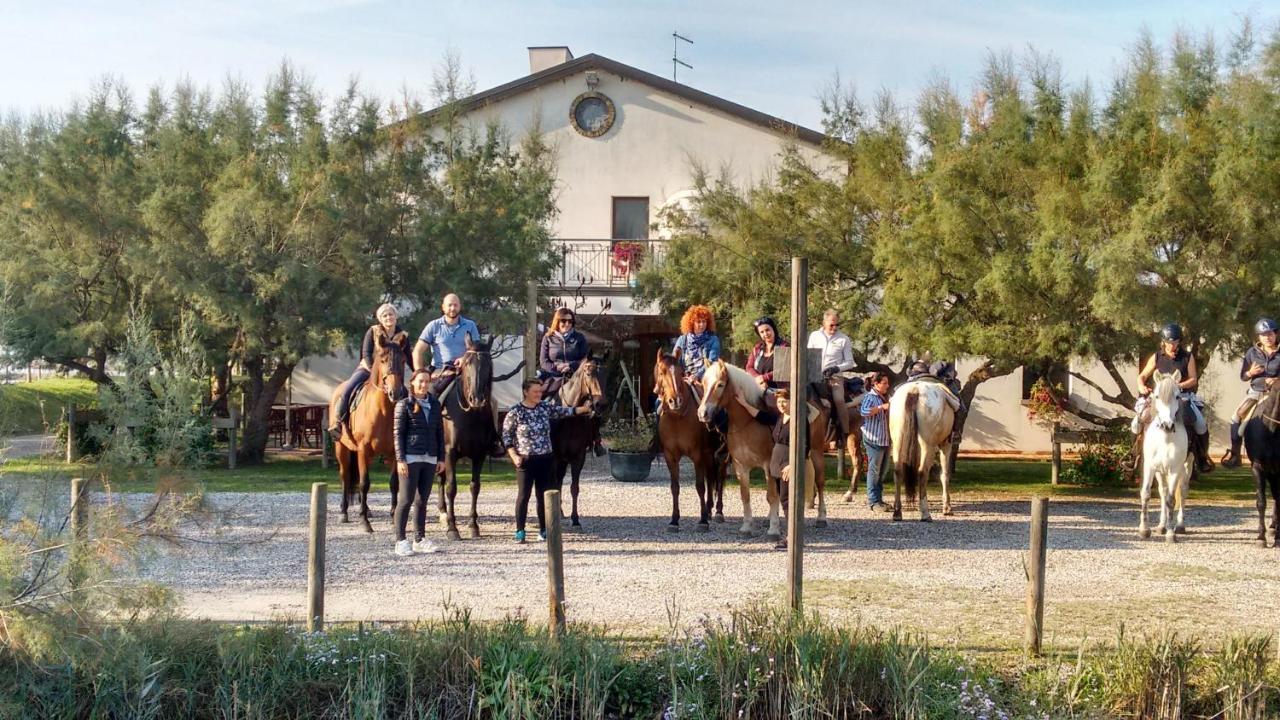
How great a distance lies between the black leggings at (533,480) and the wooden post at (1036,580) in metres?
5.52

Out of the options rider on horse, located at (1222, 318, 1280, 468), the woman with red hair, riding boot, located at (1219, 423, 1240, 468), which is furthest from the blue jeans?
rider on horse, located at (1222, 318, 1280, 468)

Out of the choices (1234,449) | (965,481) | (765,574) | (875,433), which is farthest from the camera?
(965,481)

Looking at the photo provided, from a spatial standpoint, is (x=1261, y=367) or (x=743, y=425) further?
(x=1261, y=367)

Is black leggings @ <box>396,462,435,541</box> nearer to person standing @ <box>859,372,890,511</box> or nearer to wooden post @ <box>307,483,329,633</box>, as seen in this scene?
wooden post @ <box>307,483,329,633</box>

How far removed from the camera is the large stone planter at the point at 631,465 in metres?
18.8

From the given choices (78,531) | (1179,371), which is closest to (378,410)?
(78,531)

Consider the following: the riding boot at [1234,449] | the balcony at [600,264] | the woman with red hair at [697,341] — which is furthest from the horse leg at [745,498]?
the balcony at [600,264]

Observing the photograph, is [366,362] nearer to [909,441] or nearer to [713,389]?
[713,389]

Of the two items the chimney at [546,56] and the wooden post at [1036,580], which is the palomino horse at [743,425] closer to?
the wooden post at [1036,580]

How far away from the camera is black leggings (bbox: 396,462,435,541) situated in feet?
36.6

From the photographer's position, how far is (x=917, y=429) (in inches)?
556

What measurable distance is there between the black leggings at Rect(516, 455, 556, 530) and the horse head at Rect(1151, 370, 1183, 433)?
21.5 feet

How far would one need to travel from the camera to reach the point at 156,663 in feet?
20.7

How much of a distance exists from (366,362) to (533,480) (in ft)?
7.33
